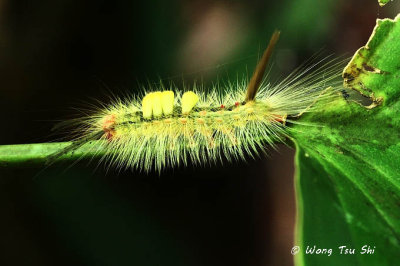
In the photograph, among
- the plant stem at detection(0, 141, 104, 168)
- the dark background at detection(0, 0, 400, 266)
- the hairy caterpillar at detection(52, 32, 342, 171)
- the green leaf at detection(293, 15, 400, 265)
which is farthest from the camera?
the dark background at detection(0, 0, 400, 266)

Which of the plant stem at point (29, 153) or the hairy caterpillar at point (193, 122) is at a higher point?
the hairy caterpillar at point (193, 122)

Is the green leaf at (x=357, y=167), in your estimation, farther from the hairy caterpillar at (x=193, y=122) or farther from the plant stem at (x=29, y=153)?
the plant stem at (x=29, y=153)

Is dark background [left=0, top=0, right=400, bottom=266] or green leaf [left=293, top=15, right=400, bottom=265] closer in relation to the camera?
green leaf [left=293, top=15, right=400, bottom=265]

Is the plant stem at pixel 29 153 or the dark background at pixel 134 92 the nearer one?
the plant stem at pixel 29 153

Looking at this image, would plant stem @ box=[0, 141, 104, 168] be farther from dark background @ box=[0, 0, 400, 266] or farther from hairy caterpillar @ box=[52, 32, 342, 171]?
dark background @ box=[0, 0, 400, 266]

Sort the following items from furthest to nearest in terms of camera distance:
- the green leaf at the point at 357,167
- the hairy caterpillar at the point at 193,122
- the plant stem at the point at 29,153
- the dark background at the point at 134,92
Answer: the dark background at the point at 134,92, the hairy caterpillar at the point at 193,122, the plant stem at the point at 29,153, the green leaf at the point at 357,167

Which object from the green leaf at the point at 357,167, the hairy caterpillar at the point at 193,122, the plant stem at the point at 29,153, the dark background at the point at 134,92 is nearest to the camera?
the green leaf at the point at 357,167

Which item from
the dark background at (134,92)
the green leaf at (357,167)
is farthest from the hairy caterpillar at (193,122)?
the dark background at (134,92)

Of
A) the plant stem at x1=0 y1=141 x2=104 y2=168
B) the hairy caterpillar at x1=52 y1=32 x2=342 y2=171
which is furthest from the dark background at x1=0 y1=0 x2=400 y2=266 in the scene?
the plant stem at x1=0 y1=141 x2=104 y2=168
